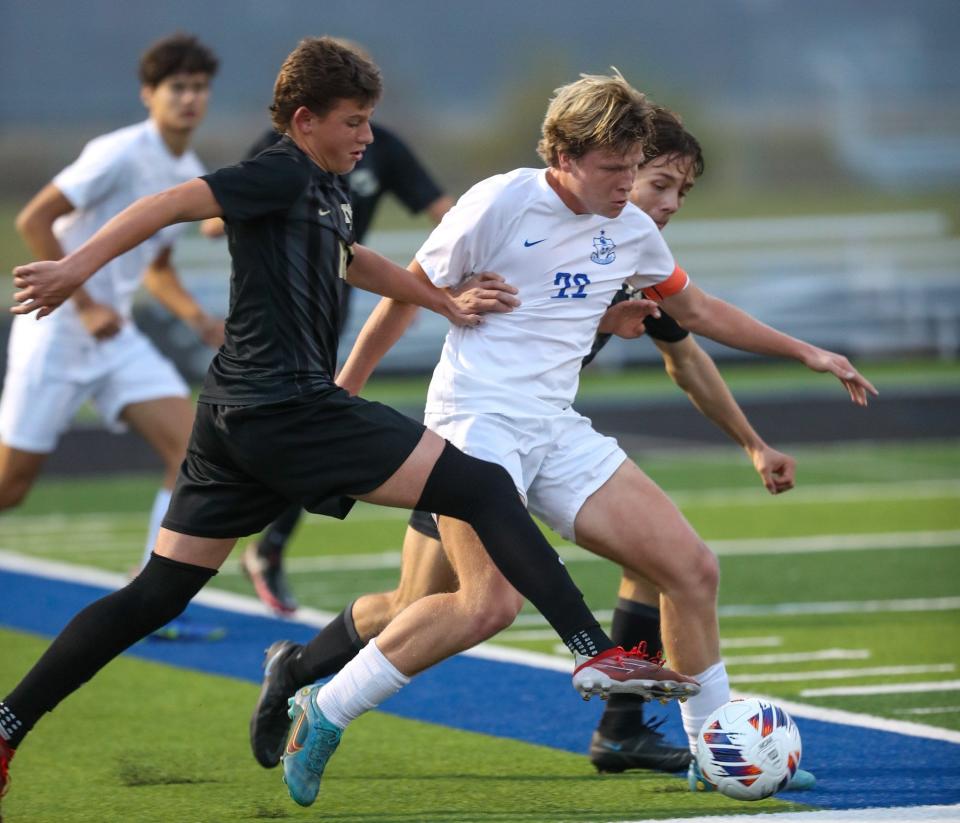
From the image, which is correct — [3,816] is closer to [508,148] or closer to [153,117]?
[153,117]

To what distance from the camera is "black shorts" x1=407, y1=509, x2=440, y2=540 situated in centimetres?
534

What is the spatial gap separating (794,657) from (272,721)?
9.28 ft

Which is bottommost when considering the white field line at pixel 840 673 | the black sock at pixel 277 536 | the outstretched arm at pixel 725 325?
the black sock at pixel 277 536

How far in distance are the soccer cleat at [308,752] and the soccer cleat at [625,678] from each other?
0.85 m

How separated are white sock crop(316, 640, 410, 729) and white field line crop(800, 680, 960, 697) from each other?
2309 mm

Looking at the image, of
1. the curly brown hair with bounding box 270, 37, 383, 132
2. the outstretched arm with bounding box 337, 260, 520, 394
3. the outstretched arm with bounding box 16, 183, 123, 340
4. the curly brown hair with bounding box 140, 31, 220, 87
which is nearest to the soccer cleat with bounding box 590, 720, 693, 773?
the outstretched arm with bounding box 337, 260, 520, 394

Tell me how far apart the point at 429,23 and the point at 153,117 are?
1042 inches

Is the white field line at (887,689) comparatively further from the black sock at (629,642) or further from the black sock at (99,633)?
the black sock at (99,633)

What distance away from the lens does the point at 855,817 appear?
482 centimetres

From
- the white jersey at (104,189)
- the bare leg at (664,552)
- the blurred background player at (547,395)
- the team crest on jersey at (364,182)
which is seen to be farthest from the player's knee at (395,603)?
the team crest on jersey at (364,182)

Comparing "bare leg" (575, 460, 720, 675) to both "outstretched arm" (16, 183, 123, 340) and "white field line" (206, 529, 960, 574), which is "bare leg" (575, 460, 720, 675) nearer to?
"outstretched arm" (16, 183, 123, 340)

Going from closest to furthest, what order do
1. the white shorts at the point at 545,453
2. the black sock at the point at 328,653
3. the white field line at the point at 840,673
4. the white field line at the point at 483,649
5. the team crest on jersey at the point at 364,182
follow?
1. the white shorts at the point at 545,453
2. the black sock at the point at 328,653
3. the white field line at the point at 483,649
4. the white field line at the point at 840,673
5. the team crest on jersey at the point at 364,182

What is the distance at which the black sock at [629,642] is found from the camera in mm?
5578

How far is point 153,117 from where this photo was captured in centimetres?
821
